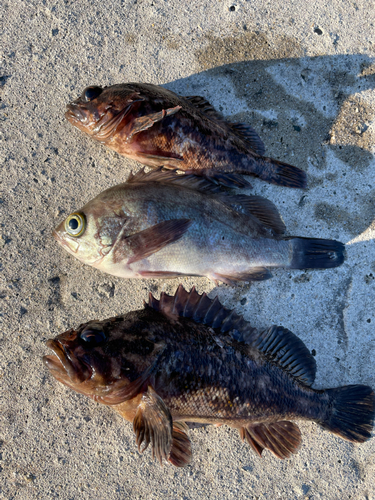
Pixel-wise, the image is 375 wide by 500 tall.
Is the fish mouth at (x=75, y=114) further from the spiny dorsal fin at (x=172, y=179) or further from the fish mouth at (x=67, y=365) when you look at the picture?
the fish mouth at (x=67, y=365)

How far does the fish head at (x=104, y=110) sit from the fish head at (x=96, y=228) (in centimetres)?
64

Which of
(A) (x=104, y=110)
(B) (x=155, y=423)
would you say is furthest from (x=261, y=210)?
(B) (x=155, y=423)

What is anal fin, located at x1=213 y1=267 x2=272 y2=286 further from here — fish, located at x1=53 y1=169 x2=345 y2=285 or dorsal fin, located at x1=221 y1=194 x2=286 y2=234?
dorsal fin, located at x1=221 y1=194 x2=286 y2=234

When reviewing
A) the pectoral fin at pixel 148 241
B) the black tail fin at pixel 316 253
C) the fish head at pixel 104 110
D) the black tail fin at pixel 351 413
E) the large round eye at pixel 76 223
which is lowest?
the black tail fin at pixel 351 413

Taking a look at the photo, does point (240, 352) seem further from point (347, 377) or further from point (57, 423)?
point (57, 423)

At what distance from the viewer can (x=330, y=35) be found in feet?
12.3

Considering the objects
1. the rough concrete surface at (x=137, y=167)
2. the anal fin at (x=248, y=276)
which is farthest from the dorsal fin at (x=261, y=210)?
the anal fin at (x=248, y=276)

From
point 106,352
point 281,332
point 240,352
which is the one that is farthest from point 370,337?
point 106,352

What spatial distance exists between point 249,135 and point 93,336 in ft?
7.82

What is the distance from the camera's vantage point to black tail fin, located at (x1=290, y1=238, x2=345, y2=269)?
10.7 ft

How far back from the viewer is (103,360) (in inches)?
99.0

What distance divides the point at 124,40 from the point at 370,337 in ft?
13.1

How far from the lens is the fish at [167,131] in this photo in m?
3.00

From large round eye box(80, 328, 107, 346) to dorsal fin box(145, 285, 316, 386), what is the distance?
20.7 inches
